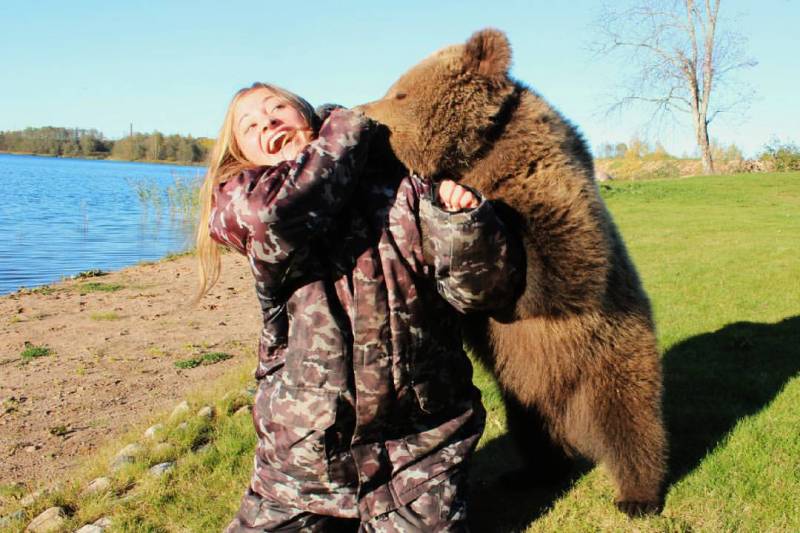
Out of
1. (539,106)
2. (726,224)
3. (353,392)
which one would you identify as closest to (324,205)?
(353,392)

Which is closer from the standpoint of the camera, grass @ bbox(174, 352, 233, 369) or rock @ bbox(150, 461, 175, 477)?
rock @ bbox(150, 461, 175, 477)

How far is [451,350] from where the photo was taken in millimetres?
3039

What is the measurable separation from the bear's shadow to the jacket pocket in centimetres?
129

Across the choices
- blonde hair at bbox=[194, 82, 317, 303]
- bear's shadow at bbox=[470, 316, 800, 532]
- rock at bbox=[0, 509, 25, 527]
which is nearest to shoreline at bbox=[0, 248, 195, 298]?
rock at bbox=[0, 509, 25, 527]

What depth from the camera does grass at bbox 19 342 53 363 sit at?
25.9 feet

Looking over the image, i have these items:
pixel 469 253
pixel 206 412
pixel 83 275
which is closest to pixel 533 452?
pixel 469 253

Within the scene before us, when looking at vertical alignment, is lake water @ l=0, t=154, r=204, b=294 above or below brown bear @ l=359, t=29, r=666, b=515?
below

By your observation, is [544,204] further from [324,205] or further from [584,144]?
[324,205]

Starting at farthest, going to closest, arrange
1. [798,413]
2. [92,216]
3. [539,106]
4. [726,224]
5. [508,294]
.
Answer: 1. [92,216]
2. [726,224]
3. [798,413]
4. [539,106]
5. [508,294]

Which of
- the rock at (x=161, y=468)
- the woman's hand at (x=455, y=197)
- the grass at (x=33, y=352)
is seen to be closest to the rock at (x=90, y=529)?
the rock at (x=161, y=468)

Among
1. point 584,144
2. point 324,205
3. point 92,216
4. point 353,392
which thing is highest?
point 584,144

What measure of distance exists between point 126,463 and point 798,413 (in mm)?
4595

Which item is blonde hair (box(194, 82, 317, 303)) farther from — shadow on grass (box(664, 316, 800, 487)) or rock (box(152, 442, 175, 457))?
shadow on grass (box(664, 316, 800, 487))

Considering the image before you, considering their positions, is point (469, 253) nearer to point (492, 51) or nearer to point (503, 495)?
point (492, 51)
